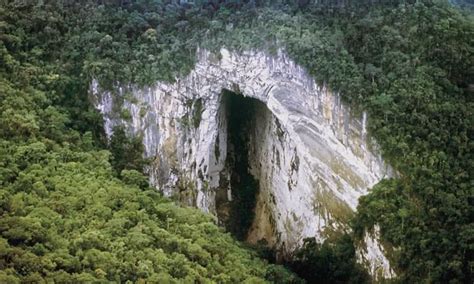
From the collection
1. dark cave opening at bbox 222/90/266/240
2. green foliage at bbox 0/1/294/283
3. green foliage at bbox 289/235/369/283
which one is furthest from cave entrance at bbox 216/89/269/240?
green foliage at bbox 0/1/294/283

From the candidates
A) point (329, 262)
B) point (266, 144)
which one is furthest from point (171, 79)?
point (329, 262)

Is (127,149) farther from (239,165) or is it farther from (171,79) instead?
(239,165)

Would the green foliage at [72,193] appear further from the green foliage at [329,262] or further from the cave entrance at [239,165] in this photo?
the cave entrance at [239,165]

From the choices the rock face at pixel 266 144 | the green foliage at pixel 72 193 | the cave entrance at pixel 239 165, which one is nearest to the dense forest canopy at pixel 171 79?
the green foliage at pixel 72 193

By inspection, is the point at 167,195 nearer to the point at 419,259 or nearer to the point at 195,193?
the point at 195,193

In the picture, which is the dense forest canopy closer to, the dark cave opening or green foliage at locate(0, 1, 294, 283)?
green foliage at locate(0, 1, 294, 283)

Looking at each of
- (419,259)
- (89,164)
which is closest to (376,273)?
(419,259)
